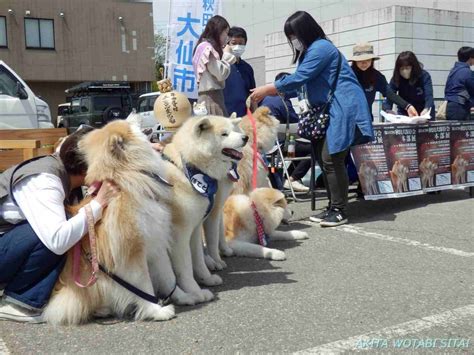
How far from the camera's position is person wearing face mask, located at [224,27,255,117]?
18.9 feet

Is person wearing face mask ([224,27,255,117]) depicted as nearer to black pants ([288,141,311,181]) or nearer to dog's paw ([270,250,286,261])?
black pants ([288,141,311,181])

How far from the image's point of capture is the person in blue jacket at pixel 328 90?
4.94 meters

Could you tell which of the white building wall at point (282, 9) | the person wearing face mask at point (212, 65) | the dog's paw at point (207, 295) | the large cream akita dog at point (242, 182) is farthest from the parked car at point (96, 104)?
the dog's paw at point (207, 295)

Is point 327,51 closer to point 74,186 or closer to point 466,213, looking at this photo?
point 466,213

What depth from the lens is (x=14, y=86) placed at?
8.89m

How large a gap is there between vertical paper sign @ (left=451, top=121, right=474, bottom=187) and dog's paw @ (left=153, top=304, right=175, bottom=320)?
16.0 feet

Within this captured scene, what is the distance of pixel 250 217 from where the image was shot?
4395 millimetres

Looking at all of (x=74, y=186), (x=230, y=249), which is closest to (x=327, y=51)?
(x=230, y=249)

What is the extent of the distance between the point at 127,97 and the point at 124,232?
21927 millimetres

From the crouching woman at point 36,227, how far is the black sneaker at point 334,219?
303 centimetres

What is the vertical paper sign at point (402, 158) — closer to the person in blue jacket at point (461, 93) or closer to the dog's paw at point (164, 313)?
the person in blue jacket at point (461, 93)

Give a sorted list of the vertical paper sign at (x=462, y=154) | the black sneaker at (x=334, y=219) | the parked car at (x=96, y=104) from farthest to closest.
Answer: the parked car at (x=96, y=104), the vertical paper sign at (x=462, y=154), the black sneaker at (x=334, y=219)

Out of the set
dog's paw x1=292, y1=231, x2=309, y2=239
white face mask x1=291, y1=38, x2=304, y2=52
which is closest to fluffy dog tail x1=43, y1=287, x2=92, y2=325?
dog's paw x1=292, y1=231, x2=309, y2=239

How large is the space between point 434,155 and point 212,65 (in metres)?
3.29
